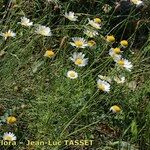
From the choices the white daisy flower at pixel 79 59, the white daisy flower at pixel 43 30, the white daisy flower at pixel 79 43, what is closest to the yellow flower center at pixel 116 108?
the white daisy flower at pixel 79 59

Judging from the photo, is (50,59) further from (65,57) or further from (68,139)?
(68,139)

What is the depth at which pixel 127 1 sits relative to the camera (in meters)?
3.75

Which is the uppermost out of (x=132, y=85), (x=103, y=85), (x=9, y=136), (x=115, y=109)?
(x=132, y=85)

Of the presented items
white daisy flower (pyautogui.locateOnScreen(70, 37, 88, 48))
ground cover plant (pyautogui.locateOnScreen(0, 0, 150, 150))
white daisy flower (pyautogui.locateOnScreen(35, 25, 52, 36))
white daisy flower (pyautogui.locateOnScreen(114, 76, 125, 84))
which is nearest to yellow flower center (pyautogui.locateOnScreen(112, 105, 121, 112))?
ground cover plant (pyautogui.locateOnScreen(0, 0, 150, 150))

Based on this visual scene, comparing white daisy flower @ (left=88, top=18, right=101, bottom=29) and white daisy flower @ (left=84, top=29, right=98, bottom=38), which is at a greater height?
white daisy flower @ (left=88, top=18, right=101, bottom=29)

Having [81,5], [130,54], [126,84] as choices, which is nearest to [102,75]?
[126,84]

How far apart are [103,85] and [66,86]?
0.19 meters

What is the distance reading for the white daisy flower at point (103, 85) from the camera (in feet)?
9.24

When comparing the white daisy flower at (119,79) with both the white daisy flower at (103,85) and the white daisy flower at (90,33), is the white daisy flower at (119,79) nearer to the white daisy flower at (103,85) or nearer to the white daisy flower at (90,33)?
the white daisy flower at (103,85)

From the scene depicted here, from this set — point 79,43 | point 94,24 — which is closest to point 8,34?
point 79,43

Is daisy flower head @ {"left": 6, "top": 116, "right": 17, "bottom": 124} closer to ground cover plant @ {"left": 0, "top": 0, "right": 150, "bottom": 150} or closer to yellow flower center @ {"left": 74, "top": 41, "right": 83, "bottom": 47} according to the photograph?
ground cover plant @ {"left": 0, "top": 0, "right": 150, "bottom": 150}

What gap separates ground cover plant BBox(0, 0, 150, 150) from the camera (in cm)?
268

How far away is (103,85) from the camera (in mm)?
2854

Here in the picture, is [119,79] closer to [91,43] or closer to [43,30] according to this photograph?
[91,43]
